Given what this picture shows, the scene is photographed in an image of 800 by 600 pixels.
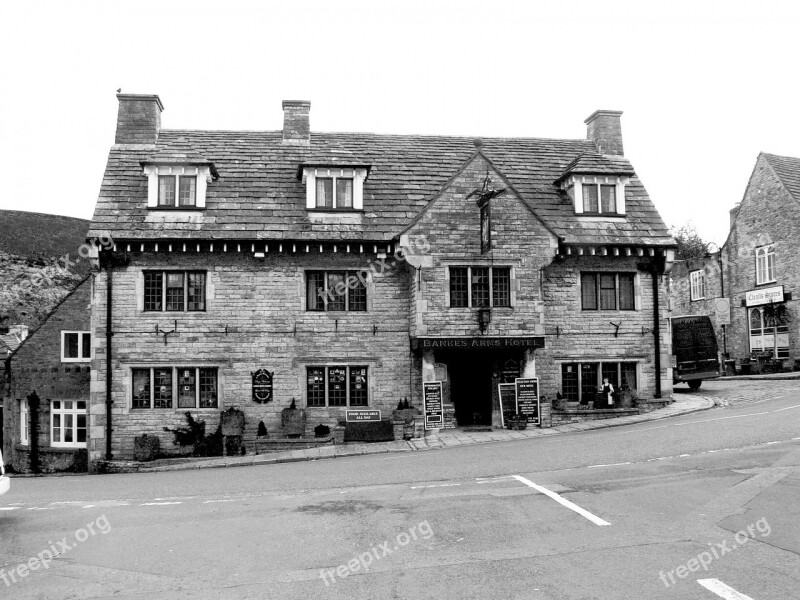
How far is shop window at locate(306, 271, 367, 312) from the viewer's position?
2223cm

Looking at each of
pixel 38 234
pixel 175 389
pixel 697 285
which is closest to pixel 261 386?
pixel 175 389

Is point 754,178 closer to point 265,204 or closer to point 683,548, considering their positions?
point 265,204

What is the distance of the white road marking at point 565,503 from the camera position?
9211 millimetres

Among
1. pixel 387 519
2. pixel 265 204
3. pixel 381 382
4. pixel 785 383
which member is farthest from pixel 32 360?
pixel 785 383

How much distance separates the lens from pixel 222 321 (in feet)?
71.3

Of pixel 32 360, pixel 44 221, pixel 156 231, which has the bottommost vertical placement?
pixel 32 360

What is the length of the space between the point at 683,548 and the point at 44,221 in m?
42.1

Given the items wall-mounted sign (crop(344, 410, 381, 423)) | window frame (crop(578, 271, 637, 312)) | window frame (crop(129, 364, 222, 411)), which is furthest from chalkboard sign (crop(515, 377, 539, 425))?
window frame (crop(129, 364, 222, 411))

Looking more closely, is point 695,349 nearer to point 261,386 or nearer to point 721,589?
point 261,386

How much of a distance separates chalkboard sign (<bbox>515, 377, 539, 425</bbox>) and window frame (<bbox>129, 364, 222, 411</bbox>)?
9198 mm

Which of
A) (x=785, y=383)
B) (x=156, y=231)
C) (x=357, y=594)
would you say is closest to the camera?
(x=357, y=594)

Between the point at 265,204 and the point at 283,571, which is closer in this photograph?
the point at 283,571

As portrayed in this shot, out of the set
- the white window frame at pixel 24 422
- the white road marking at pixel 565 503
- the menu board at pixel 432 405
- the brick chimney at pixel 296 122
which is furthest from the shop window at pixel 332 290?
the white window frame at pixel 24 422

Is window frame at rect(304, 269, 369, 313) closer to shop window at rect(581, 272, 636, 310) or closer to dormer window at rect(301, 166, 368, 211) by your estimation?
dormer window at rect(301, 166, 368, 211)
